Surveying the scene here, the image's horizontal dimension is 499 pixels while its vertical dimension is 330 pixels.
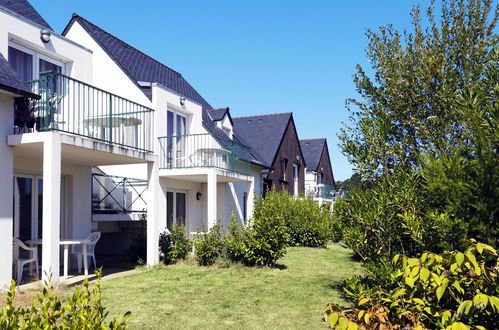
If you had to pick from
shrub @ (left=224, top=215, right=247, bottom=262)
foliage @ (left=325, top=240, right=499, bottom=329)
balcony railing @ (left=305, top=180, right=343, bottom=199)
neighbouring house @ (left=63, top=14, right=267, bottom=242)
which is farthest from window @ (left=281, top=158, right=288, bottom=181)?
foliage @ (left=325, top=240, right=499, bottom=329)

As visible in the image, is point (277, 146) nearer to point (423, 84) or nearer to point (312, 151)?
point (312, 151)

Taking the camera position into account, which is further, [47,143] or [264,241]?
[264,241]

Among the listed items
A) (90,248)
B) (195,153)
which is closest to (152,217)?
(90,248)

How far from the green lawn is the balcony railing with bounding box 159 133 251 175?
13.7 feet

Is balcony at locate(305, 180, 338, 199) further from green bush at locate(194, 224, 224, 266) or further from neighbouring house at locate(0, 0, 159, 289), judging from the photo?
neighbouring house at locate(0, 0, 159, 289)

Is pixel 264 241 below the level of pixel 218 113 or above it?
below

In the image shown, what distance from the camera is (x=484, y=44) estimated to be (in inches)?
227

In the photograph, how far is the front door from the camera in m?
16.3

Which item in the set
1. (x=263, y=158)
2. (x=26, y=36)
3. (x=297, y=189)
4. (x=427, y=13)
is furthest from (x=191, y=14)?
(x=297, y=189)

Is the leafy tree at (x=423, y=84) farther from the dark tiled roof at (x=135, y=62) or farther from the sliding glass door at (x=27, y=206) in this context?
the dark tiled roof at (x=135, y=62)

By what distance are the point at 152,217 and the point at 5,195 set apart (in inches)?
163

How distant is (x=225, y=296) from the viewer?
851 centimetres

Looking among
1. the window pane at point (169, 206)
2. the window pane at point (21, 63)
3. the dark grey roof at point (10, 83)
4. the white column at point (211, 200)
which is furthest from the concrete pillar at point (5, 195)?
the window pane at point (169, 206)

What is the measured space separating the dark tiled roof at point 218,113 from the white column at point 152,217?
8.63 metres
